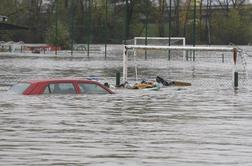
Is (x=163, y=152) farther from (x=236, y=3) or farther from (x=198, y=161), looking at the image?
(x=236, y=3)

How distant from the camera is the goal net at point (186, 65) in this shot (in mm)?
39272

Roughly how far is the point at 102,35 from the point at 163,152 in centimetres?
8027

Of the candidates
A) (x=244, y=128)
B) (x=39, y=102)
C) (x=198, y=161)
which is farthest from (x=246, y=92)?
(x=198, y=161)

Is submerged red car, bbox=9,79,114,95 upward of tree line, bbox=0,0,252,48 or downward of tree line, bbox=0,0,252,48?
downward

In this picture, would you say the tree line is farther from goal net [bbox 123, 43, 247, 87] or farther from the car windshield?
the car windshield

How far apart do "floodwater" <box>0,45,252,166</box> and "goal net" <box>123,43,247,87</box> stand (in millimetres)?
9472

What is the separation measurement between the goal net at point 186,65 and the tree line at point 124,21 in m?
11.8

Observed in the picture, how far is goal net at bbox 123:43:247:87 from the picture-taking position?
3927 centimetres

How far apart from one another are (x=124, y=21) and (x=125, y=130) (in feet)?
229

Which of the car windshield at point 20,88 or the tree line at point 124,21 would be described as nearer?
the car windshield at point 20,88

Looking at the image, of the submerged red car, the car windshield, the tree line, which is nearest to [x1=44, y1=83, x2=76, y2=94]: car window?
the submerged red car

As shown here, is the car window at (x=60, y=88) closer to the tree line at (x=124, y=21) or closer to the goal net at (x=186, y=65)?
the goal net at (x=186, y=65)

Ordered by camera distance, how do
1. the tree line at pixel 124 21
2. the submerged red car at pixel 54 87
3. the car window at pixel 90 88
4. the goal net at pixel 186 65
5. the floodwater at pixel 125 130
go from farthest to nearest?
1. the tree line at pixel 124 21
2. the goal net at pixel 186 65
3. the car window at pixel 90 88
4. the submerged red car at pixel 54 87
5. the floodwater at pixel 125 130

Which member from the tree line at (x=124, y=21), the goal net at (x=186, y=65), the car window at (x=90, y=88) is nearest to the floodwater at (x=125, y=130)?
the car window at (x=90, y=88)
